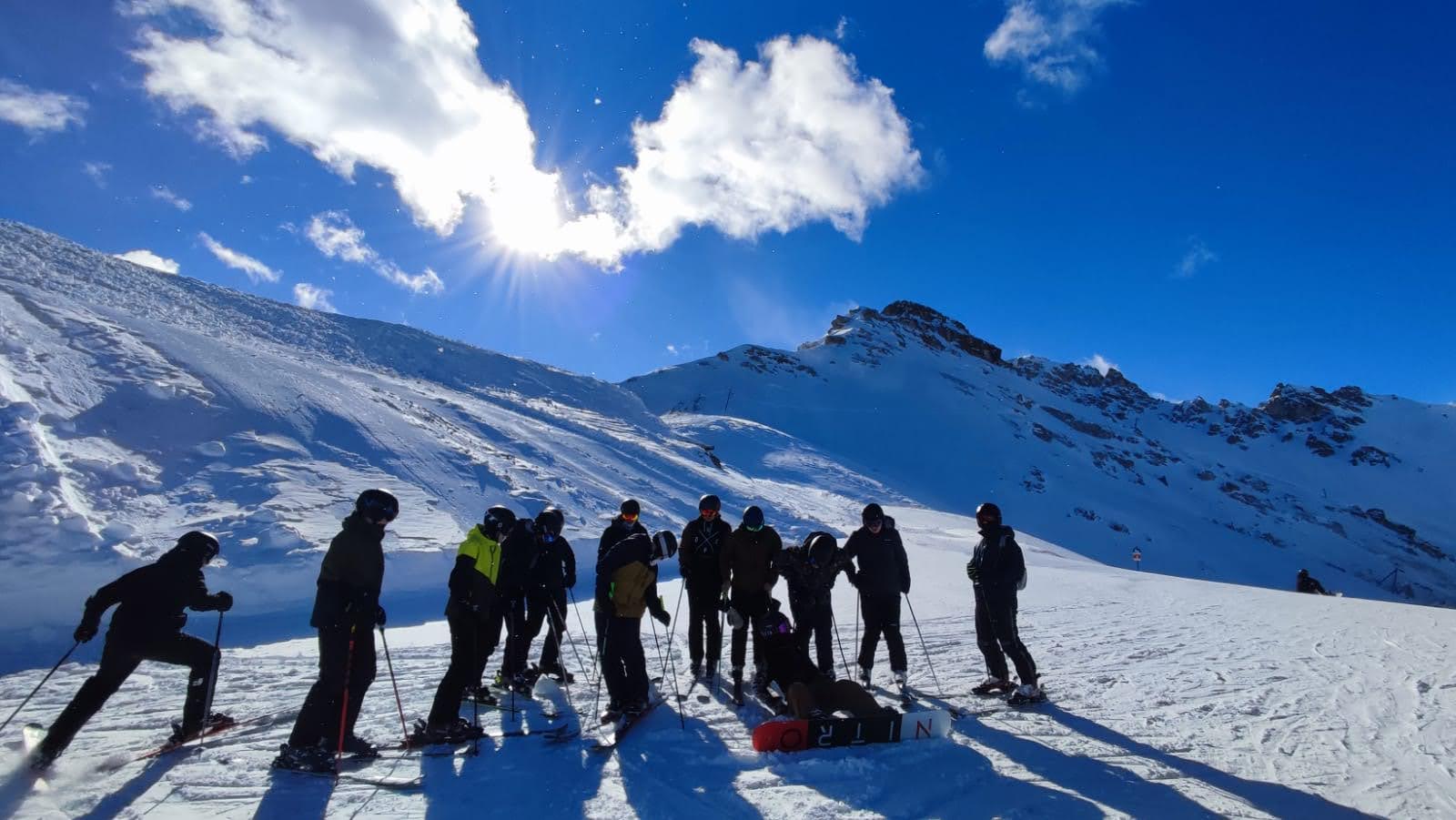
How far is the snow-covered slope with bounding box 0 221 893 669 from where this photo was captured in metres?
10.9

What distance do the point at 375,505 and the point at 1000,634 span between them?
6283 mm

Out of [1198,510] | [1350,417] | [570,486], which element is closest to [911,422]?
[1198,510]

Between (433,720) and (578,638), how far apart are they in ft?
15.1

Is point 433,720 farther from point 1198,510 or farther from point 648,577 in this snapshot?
point 1198,510

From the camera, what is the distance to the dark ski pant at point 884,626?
24.9 feet

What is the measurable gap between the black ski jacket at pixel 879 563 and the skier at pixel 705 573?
1502 mm

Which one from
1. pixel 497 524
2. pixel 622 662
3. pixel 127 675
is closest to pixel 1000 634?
pixel 622 662

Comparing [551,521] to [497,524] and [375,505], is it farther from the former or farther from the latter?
[375,505]

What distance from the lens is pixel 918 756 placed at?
5.63 metres

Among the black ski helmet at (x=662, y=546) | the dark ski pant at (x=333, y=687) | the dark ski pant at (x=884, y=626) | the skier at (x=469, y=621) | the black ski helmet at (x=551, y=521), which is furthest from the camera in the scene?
the black ski helmet at (x=551, y=521)

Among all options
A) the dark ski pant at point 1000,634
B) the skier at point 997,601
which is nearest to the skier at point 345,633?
the skier at point 997,601

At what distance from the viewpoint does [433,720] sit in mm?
5816

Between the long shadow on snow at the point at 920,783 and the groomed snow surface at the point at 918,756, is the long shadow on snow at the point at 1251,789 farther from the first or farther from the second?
the long shadow on snow at the point at 920,783

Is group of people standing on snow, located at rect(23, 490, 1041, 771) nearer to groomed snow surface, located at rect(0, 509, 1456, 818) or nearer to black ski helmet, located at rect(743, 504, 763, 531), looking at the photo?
black ski helmet, located at rect(743, 504, 763, 531)
